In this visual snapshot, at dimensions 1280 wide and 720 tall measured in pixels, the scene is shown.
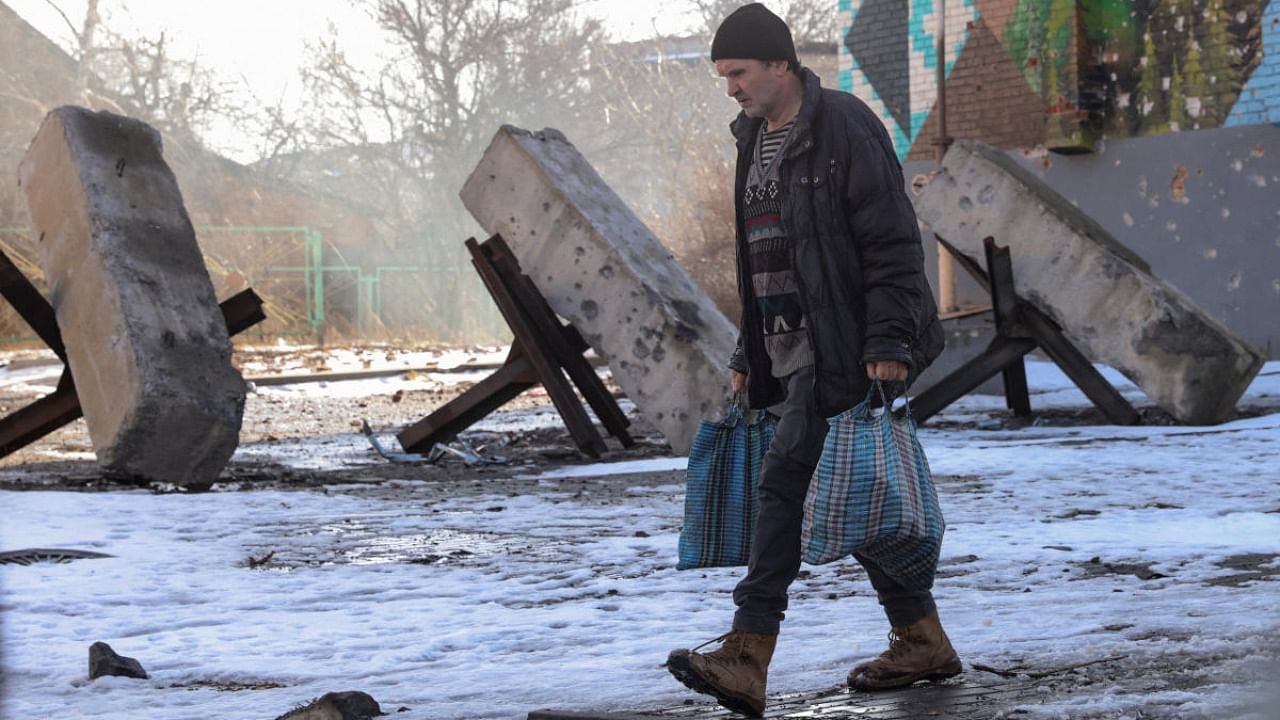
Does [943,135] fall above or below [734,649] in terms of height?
above

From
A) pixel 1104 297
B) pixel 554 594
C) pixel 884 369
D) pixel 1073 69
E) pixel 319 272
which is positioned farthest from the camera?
pixel 319 272

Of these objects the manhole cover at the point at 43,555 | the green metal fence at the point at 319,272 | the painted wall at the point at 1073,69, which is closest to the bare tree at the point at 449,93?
the green metal fence at the point at 319,272

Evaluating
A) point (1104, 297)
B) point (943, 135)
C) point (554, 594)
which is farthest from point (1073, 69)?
point (554, 594)

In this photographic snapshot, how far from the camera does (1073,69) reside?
48.4ft

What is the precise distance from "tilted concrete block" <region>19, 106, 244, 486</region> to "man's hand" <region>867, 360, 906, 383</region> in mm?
5041

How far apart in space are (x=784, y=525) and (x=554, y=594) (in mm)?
1724

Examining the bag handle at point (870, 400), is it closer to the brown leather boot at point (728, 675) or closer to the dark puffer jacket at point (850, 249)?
the dark puffer jacket at point (850, 249)

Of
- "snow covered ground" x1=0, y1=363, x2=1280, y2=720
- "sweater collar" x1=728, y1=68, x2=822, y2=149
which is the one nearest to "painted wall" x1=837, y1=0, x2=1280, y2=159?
"snow covered ground" x1=0, y1=363, x2=1280, y2=720

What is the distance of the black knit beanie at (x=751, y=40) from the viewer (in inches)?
149

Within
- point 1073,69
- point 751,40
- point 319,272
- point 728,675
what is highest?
point 1073,69

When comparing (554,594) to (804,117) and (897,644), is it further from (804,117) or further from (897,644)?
(804,117)

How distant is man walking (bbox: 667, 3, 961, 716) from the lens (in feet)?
12.0

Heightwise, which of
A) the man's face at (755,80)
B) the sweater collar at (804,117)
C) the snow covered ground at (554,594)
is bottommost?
the snow covered ground at (554,594)

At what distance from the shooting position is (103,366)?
8.03 meters
